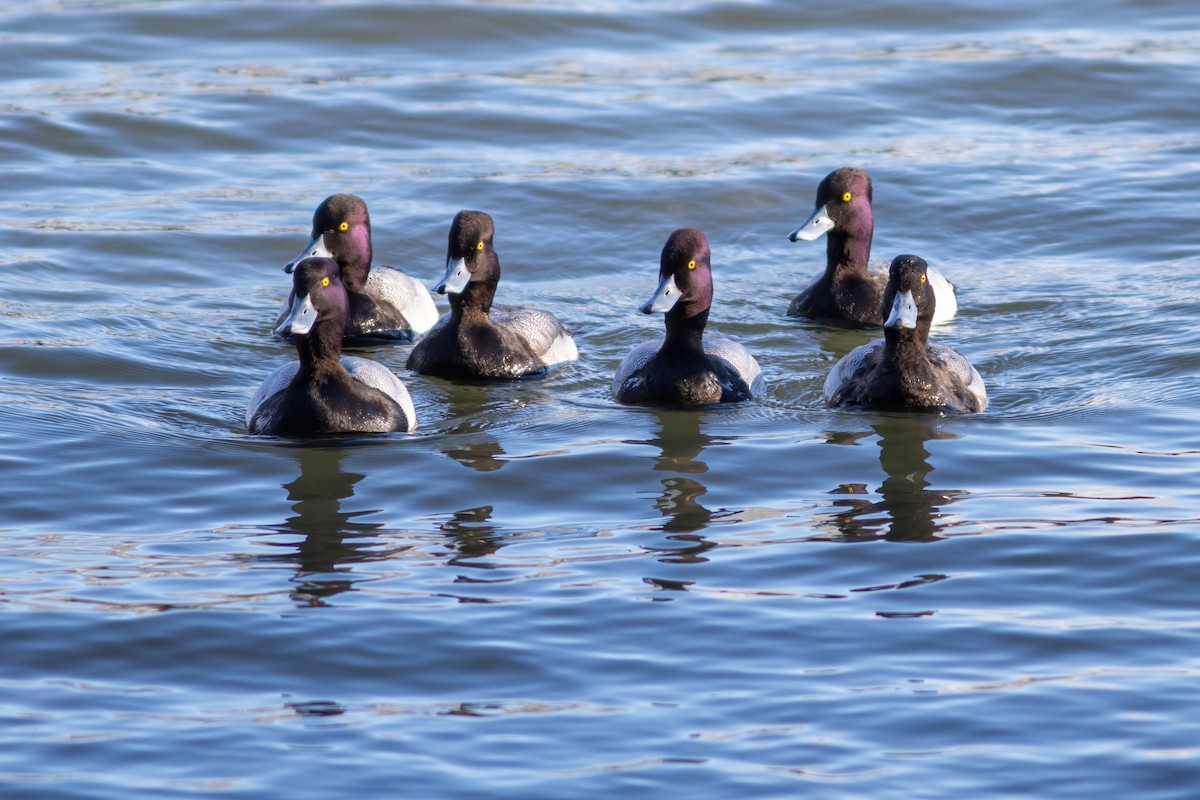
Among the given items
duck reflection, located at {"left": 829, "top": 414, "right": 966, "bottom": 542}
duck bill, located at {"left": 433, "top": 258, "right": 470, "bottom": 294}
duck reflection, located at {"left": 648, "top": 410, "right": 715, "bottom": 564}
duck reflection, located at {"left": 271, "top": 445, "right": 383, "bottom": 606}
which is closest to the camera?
duck reflection, located at {"left": 271, "top": 445, "right": 383, "bottom": 606}

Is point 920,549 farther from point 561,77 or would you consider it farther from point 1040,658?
A: point 561,77

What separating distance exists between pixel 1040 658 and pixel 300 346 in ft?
19.8

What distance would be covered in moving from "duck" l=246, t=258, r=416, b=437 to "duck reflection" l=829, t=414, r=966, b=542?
314 centimetres

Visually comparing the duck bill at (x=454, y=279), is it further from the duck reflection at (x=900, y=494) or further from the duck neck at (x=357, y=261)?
the duck reflection at (x=900, y=494)

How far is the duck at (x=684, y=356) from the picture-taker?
13609mm

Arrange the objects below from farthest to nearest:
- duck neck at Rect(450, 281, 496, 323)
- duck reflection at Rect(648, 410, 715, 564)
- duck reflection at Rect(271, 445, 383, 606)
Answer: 1. duck neck at Rect(450, 281, 496, 323)
2. duck reflection at Rect(648, 410, 715, 564)
3. duck reflection at Rect(271, 445, 383, 606)

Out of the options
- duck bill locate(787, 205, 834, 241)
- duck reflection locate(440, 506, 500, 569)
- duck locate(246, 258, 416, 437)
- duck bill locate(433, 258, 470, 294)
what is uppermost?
duck bill locate(787, 205, 834, 241)

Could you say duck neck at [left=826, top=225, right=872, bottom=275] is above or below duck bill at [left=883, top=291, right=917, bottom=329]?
above

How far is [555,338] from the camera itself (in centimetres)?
1545

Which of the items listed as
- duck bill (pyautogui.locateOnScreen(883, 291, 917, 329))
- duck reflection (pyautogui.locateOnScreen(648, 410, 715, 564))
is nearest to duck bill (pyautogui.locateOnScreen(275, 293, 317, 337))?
duck reflection (pyautogui.locateOnScreen(648, 410, 715, 564))

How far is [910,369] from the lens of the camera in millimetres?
13141

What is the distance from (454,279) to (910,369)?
378cm

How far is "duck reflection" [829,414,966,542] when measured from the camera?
10.5m

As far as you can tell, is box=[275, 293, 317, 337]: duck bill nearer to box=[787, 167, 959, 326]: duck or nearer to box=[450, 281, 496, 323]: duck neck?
box=[450, 281, 496, 323]: duck neck
